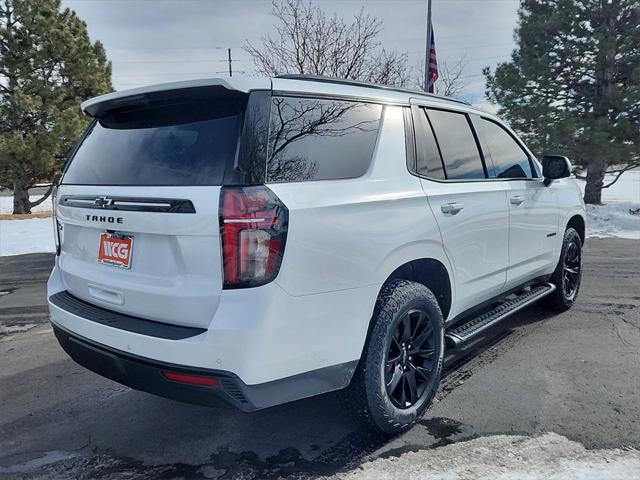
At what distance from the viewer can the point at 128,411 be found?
10.4 ft

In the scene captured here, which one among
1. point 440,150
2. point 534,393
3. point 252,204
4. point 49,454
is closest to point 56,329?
point 49,454

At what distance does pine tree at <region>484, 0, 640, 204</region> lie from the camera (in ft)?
42.7

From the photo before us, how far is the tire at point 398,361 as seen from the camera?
2586 mm

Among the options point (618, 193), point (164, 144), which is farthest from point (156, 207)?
point (618, 193)

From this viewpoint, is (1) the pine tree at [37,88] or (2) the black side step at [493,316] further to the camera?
(1) the pine tree at [37,88]

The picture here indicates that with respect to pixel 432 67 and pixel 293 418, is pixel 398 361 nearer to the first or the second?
pixel 293 418

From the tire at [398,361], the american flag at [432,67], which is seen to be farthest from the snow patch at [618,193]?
the tire at [398,361]

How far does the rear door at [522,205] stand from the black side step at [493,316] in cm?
16

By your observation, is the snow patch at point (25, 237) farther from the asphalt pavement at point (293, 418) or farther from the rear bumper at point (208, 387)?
the rear bumper at point (208, 387)

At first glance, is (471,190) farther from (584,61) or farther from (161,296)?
(584,61)

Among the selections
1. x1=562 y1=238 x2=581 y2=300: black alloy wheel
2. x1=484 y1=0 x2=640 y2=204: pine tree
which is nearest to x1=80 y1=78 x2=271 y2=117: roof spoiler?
x1=562 y1=238 x2=581 y2=300: black alloy wheel

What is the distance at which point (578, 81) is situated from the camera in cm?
1398

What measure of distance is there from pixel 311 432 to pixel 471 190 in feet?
6.17

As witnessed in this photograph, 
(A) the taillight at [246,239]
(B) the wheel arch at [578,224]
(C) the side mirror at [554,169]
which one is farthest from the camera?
(B) the wheel arch at [578,224]
